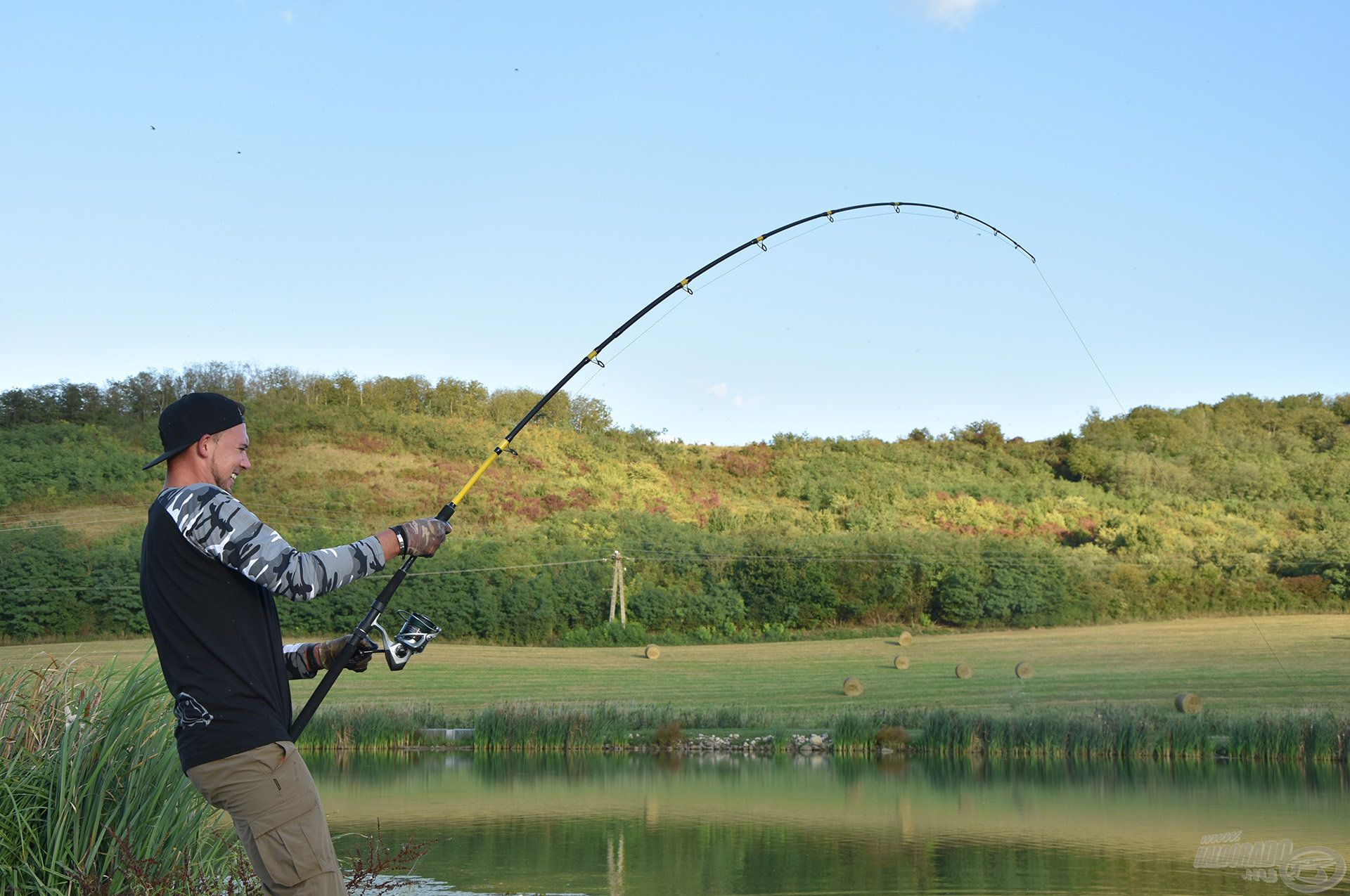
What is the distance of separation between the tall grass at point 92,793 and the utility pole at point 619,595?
92.8ft

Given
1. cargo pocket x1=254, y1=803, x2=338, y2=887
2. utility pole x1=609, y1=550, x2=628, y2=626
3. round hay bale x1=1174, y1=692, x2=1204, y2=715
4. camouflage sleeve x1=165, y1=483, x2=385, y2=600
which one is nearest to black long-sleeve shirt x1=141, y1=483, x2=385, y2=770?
camouflage sleeve x1=165, y1=483, x2=385, y2=600

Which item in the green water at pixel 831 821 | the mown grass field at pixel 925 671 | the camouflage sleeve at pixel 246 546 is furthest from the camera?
the mown grass field at pixel 925 671

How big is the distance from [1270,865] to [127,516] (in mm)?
32616

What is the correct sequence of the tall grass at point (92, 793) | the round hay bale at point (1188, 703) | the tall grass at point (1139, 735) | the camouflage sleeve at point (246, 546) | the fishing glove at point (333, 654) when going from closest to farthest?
1. the camouflage sleeve at point (246, 546)
2. the fishing glove at point (333, 654)
3. the tall grass at point (92, 793)
4. the tall grass at point (1139, 735)
5. the round hay bale at point (1188, 703)

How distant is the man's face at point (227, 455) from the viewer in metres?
3.39

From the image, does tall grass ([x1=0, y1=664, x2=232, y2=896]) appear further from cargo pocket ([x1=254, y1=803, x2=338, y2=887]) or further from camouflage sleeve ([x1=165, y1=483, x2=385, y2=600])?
camouflage sleeve ([x1=165, y1=483, x2=385, y2=600])

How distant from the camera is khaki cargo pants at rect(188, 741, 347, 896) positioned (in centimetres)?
320

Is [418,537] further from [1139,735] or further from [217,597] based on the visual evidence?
[1139,735]

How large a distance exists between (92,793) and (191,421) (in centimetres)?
242

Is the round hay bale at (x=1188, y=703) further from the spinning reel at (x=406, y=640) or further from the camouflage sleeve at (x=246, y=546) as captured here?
the camouflage sleeve at (x=246, y=546)

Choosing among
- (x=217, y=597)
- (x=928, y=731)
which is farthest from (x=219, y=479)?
(x=928, y=731)

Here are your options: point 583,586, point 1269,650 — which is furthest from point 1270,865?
point 583,586

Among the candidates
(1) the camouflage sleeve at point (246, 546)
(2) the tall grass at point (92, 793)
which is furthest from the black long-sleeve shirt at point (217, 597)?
(2) the tall grass at point (92, 793)

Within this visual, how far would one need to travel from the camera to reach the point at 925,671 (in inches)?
1135
